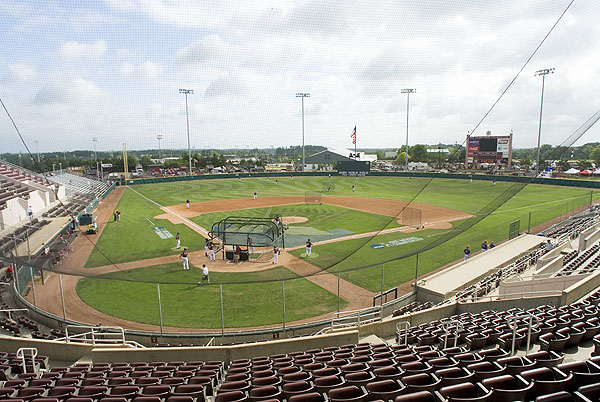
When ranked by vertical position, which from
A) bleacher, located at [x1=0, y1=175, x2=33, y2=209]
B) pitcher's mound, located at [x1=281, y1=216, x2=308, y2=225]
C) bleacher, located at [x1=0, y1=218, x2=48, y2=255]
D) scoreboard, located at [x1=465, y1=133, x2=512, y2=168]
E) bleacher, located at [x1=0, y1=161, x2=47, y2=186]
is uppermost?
scoreboard, located at [x1=465, y1=133, x2=512, y2=168]

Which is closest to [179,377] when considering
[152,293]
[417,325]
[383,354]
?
[383,354]

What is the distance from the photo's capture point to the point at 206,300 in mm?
14680

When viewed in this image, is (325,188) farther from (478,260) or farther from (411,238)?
(478,260)

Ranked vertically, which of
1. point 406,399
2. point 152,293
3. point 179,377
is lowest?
point 152,293

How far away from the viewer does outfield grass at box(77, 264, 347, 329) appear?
1318cm

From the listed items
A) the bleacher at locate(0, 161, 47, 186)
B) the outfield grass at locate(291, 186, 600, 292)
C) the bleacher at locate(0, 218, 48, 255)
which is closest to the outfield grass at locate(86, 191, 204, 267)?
the bleacher at locate(0, 218, 48, 255)

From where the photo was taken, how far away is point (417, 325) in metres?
10.7

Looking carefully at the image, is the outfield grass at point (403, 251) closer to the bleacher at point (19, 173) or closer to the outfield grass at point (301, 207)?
the outfield grass at point (301, 207)

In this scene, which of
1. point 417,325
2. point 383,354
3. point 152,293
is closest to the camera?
point 383,354

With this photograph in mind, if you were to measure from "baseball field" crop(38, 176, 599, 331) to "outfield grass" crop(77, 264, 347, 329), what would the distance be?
4cm

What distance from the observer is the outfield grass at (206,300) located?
13.2 m

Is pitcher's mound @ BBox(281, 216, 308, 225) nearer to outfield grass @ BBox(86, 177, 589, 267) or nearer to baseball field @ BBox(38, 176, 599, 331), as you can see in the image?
baseball field @ BBox(38, 176, 599, 331)

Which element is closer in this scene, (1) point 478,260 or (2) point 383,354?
(2) point 383,354

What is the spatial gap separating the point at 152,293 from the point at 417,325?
1070cm
